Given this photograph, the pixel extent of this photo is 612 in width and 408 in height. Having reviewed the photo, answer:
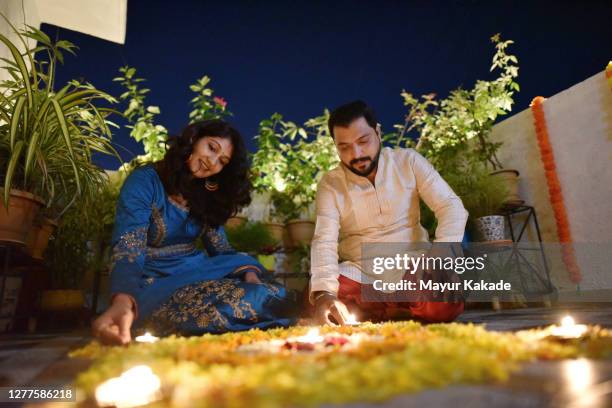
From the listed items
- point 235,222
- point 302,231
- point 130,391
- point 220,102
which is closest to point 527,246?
point 302,231

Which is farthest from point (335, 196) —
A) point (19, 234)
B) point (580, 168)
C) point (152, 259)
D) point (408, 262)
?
point (580, 168)

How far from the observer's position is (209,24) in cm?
651

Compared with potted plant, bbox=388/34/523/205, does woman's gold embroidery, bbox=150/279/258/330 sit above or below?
below

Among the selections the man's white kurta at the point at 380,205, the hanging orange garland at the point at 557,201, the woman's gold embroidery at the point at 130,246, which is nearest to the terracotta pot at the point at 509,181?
the hanging orange garland at the point at 557,201

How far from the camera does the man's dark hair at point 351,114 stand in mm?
2379

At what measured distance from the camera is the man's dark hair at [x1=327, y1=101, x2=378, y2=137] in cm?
238

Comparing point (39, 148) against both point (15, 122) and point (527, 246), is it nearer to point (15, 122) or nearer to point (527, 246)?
point (15, 122)

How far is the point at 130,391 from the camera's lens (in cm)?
81

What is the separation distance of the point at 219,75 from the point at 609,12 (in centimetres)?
583

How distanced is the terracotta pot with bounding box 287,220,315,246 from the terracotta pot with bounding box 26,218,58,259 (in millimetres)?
2209

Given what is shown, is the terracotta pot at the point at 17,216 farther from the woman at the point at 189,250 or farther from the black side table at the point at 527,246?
the black side table at the point at 527,246

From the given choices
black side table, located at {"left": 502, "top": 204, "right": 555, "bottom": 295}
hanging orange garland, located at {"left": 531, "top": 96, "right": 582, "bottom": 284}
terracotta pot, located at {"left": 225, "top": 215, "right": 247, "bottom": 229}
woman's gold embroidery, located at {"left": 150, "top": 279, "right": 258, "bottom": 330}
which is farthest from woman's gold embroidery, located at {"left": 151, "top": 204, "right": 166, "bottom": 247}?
hanging orange garland, located at {"left": 531, "top": 96, "right": 582, "bottom": 284}

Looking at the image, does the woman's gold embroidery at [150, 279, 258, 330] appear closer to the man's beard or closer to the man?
the man

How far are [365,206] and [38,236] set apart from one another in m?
2.14
